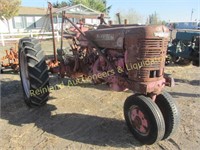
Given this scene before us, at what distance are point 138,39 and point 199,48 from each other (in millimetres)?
5461

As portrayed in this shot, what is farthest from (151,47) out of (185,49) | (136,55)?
(185,49)

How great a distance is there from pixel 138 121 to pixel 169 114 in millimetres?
467

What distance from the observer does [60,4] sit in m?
55.9

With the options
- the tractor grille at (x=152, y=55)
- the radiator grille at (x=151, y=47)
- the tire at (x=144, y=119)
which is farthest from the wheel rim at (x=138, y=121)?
the radiator grille at (x=151, y=47)

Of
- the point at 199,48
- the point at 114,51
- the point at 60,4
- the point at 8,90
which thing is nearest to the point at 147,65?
the point at 114,51

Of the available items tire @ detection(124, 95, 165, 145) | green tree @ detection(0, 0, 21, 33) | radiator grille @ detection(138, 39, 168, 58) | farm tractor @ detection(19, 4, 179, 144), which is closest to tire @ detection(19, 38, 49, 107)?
farm tractor @ detection(19, 4, 179, 144)

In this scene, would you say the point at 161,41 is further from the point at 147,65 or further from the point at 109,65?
the point at 109,65

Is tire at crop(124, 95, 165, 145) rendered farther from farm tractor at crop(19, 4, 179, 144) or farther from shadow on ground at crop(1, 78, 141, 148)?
shadow on ground at crop(1, 78, 141, 148)

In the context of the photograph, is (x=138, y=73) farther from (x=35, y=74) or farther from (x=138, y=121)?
(x=35, y=74)

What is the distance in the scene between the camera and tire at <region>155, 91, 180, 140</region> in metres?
3.65

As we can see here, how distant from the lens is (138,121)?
367 cm

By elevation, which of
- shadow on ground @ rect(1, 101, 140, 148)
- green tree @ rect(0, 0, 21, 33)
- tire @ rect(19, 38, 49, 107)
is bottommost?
shadow on ground @ rect(1, 101, 140, 148)

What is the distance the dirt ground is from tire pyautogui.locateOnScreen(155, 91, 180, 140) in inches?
7.7

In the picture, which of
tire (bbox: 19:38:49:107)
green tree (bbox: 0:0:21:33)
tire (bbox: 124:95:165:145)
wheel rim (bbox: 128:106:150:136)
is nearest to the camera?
tire (bbox: 124:95:165:145)
